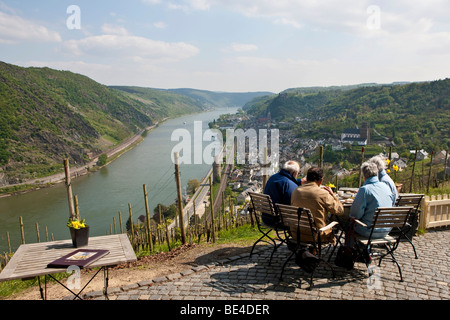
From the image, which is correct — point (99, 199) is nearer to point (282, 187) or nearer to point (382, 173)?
point (282, 187)

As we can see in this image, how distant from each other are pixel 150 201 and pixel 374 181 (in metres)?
34.0

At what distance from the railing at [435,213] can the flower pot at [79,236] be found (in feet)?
16.4

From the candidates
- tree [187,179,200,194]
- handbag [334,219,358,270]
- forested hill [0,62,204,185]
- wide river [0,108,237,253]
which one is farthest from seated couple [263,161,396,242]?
forested hill [0,62,204,185]

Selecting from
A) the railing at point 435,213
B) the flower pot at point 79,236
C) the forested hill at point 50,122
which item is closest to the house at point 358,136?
the railing at point 435,213

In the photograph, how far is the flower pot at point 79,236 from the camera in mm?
3422

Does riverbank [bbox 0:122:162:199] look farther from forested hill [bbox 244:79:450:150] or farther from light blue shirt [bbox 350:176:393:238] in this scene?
light blue shirt [bbox 350:176:393:238]

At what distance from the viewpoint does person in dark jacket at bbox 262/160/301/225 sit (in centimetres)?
415

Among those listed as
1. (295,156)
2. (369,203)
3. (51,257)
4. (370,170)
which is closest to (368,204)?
(369,203)

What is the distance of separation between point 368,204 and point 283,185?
102 centimetres

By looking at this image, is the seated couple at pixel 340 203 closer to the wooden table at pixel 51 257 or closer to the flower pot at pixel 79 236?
the wooden table at pixel 51 257

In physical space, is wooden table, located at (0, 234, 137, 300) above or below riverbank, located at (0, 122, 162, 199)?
above

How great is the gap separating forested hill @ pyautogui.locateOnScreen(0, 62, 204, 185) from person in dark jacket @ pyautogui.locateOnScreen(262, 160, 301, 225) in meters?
52.8

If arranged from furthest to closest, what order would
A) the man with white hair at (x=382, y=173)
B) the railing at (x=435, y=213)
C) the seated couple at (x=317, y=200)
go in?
the railing at (x=435, y=213) < the man with white hair at (x=382, y=173) < the seated couple at (x=317, y=200)
